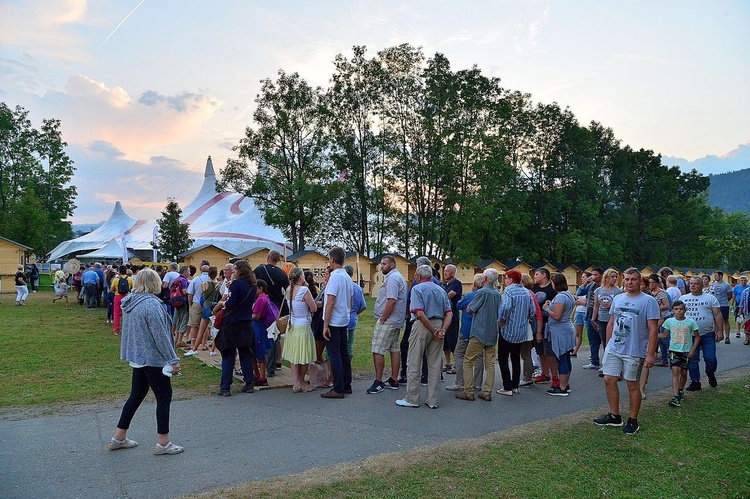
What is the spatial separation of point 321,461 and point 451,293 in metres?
4.41

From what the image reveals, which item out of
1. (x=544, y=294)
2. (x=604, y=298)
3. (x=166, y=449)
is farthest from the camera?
(x=604, y=298)

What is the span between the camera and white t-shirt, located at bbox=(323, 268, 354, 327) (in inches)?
292

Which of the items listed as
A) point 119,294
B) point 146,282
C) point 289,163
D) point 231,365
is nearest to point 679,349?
point 231,365

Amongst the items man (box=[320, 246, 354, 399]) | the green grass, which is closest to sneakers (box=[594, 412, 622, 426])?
the green grass

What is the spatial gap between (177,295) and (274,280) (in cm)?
431

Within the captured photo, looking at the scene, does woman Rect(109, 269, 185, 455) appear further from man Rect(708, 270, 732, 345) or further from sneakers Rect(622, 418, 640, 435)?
man Rect(708, 270, 732, 345)

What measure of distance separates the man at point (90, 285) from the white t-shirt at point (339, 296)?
16035mm

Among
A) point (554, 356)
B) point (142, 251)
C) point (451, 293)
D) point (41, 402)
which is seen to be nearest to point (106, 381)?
point (41, 402)

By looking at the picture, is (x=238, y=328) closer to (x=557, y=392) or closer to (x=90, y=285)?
(x=557, y=392)

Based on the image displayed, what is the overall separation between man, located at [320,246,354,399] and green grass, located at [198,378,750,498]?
7.58 feet

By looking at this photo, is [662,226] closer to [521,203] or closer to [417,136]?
[521,203]

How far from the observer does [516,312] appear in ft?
25.5

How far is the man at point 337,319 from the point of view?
7363 mm

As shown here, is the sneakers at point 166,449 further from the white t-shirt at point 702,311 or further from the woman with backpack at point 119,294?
the woman with backpack at point 119,294
